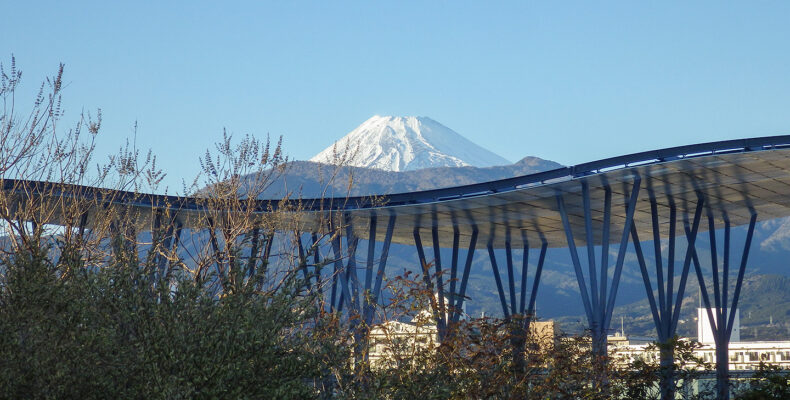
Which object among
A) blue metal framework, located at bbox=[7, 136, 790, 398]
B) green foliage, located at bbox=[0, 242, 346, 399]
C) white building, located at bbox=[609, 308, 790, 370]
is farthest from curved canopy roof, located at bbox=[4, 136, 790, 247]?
green foliage, located at bbox=[0, 242, 346, 399]

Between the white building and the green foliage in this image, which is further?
the white building

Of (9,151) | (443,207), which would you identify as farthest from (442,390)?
(443,207)

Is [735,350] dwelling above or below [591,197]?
below

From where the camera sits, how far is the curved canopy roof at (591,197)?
29.3 metres

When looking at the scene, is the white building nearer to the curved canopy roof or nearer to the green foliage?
the curved canopy roof

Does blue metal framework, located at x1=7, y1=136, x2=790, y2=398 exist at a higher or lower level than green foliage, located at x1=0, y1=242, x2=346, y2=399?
higher

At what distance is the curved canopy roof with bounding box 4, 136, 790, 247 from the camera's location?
29281mm

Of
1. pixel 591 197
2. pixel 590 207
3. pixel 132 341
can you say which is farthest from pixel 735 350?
pixel 132 341

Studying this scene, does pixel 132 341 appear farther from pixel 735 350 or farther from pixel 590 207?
pixel 735 350

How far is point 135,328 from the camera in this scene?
846cm

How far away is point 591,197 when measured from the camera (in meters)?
35.7

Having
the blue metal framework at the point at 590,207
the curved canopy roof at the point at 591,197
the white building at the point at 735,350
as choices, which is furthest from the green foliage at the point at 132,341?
the white building at the point at 735,350

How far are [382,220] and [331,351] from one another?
31295mm

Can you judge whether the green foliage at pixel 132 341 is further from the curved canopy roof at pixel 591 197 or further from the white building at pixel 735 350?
the white building at pixel 735 350
